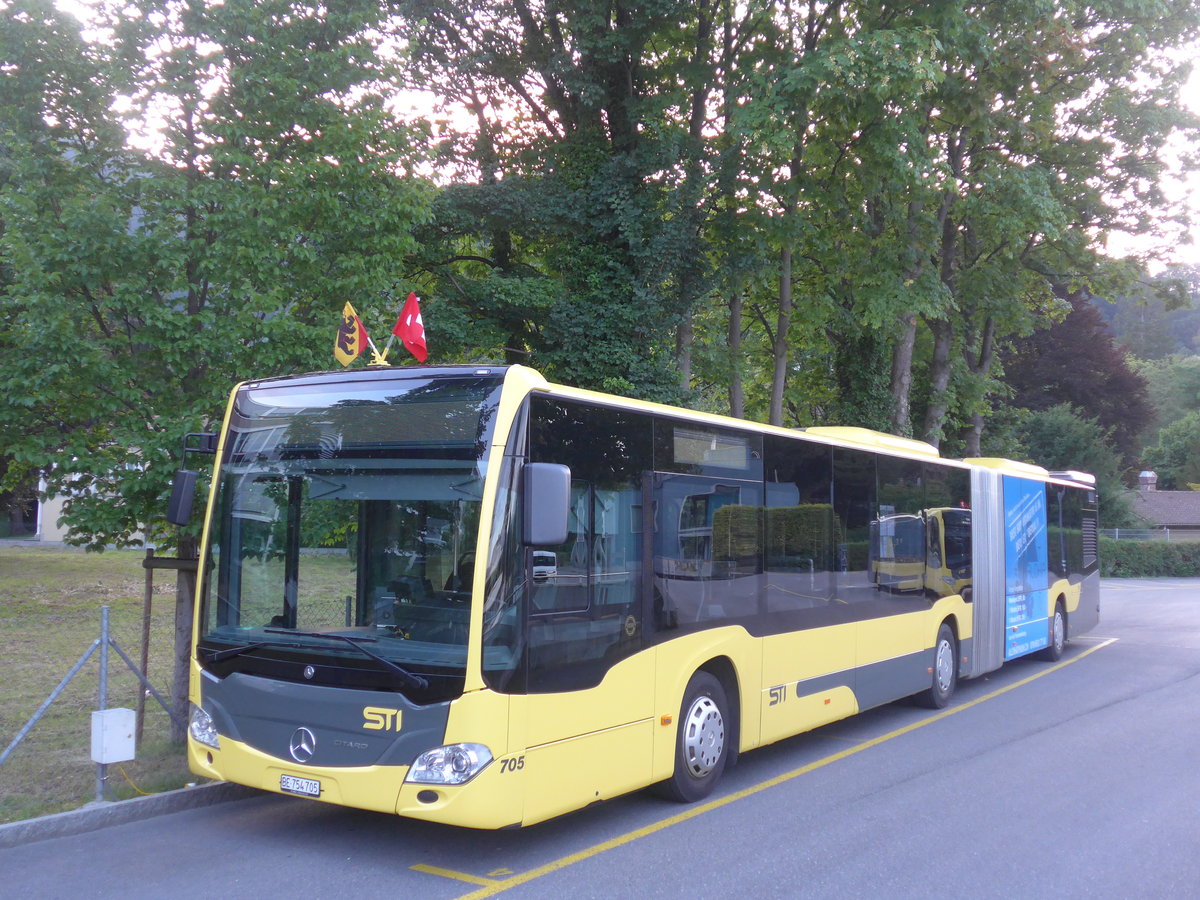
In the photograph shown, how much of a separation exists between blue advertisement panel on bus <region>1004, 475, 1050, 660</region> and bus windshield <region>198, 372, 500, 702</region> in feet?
34.4

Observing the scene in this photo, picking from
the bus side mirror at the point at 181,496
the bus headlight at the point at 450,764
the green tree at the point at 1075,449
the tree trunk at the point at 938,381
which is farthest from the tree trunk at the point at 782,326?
the green tree at the point at 1075,449

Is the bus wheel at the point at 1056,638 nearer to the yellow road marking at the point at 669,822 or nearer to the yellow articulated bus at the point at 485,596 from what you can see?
the yellow road marking at the point at 669,822

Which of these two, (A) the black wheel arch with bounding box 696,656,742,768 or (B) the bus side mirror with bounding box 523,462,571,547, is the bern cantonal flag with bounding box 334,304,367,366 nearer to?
(B) the bus side mirror with bounding box 523,462,571,547

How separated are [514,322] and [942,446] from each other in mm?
17168

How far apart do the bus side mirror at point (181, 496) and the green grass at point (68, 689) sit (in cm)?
209

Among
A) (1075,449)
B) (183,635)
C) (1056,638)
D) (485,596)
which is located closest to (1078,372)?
(1075,449)

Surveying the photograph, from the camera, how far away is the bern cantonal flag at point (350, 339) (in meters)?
8.30

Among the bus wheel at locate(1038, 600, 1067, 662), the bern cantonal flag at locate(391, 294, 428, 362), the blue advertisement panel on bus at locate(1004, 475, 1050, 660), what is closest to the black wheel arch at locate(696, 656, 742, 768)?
the bern cantonal flag at locate(391, 294, 428, 362)

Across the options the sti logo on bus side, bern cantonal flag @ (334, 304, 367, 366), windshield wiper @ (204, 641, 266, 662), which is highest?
bern cantonal flag @ (334, 304, 367, 366)

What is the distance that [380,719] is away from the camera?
5.80 meters

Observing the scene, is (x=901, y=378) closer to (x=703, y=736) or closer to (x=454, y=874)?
(x=703, y=736)

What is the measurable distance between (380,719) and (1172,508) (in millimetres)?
69752

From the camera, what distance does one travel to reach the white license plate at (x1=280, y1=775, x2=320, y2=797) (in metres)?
5.98

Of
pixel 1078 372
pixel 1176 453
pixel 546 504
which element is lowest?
pixel 546 504
